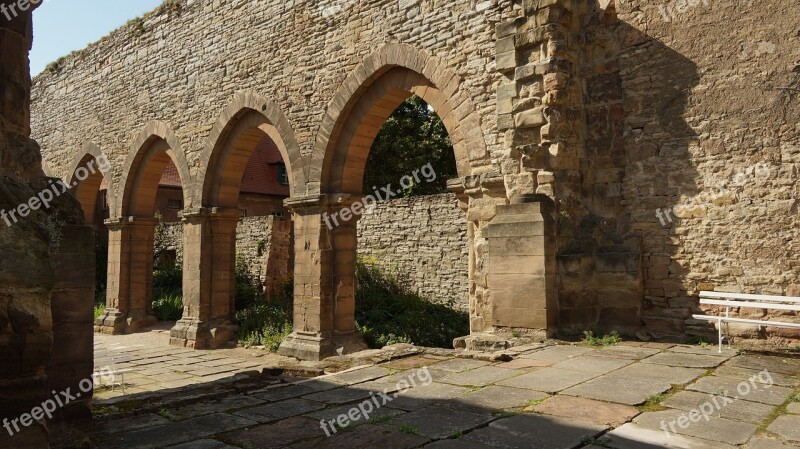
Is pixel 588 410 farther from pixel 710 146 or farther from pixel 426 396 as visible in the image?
pixel 710 146

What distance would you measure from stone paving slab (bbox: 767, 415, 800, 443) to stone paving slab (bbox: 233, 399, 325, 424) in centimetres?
258

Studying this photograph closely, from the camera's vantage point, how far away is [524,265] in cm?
632

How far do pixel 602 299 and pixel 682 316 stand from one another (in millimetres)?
815

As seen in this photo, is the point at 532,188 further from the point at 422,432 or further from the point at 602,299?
the point at 422,432

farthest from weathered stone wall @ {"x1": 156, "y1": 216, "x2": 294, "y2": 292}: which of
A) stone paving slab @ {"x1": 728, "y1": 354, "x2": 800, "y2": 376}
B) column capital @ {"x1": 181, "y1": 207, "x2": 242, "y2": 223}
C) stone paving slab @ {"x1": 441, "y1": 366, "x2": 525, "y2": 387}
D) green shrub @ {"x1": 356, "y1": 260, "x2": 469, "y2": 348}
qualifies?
stone paving slab @ {"x1": 728, "y1": 354, "x2": 800, "y2": 376}

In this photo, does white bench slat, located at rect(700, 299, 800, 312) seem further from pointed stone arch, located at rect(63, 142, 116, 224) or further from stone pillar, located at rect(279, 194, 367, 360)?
pointed stone arch, located at rect(63, 142, 116, 224)

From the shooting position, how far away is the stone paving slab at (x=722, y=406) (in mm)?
3297

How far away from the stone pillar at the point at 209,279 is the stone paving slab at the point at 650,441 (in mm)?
10115

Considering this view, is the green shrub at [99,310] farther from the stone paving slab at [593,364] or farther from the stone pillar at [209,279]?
the stone paving slab at [593,364]

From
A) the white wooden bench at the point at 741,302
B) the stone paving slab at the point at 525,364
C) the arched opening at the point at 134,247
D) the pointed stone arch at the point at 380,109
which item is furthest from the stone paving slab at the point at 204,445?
the arched opening at the point at 134,247

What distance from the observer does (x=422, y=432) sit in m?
3.16

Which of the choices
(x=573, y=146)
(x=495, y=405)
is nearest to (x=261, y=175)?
(x=573, y=146)

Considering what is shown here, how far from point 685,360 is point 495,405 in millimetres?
2166

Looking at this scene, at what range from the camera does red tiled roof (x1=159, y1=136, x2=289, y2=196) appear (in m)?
21.2
